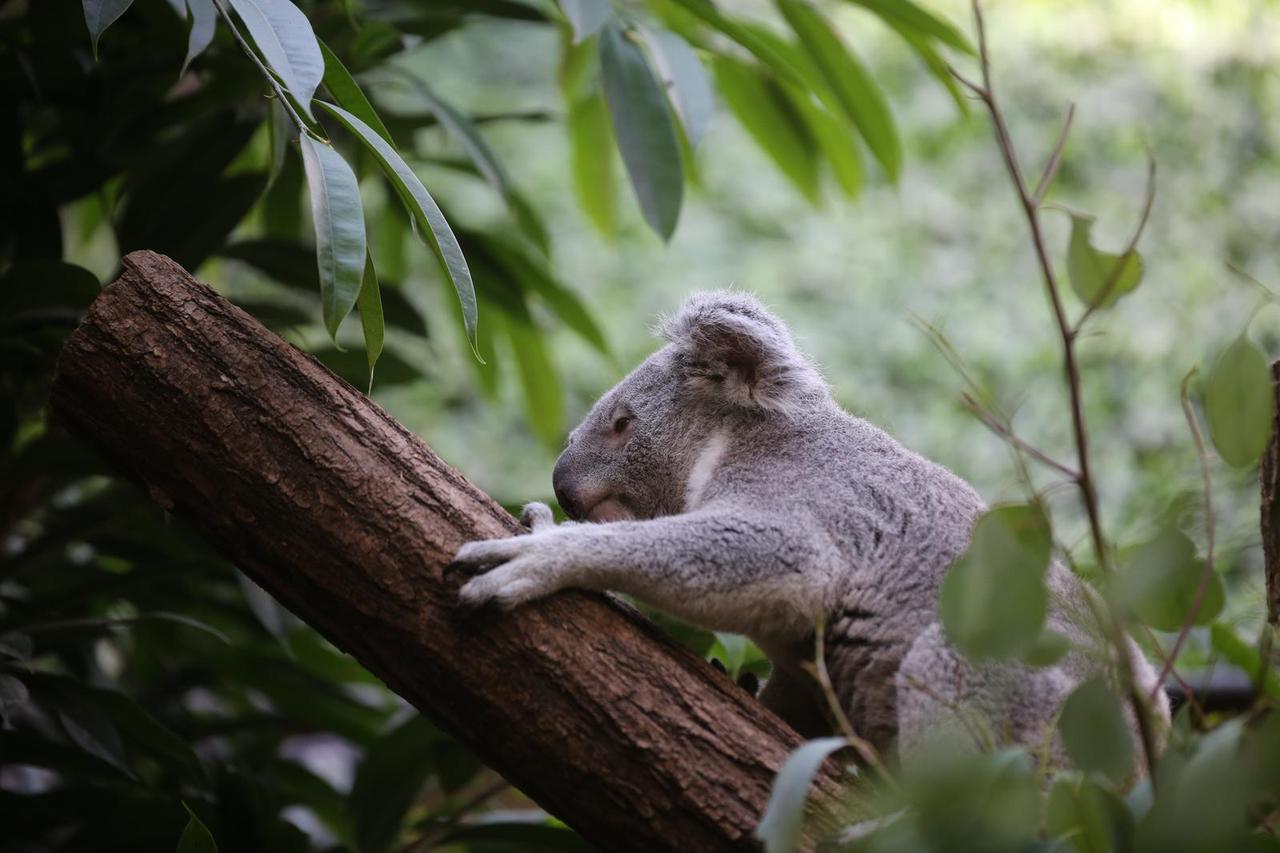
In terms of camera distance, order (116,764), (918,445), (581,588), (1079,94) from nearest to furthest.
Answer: (581,588) → (116,764) → (918,445) → (1079,94)

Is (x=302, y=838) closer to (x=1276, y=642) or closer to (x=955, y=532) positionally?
(x=955, y=532)

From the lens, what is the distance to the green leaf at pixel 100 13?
149cm

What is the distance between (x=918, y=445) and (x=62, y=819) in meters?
4.69

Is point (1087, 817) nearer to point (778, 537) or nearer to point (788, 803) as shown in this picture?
point (788, 803)

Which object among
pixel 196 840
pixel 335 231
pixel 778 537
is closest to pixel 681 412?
pixel 778 537

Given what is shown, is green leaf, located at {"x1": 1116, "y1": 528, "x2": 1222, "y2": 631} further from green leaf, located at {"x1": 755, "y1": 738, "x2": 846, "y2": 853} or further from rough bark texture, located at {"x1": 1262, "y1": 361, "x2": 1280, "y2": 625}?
rough bark texture, located at {"x1": 1262, "y1": 361, "x2": 1280, "y2": 625}

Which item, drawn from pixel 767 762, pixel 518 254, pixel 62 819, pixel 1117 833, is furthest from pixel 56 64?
pixel 1117 833

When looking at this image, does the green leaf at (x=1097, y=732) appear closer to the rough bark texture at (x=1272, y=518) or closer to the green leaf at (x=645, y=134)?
the rough bark texture at (x=1272, y=518)

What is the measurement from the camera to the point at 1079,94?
22.9ft

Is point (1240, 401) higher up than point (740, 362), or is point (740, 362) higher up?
point (1240, 401)

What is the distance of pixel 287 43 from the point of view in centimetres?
143

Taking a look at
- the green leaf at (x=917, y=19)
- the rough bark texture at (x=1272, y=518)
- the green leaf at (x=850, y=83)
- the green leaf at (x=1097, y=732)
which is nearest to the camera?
the green leaf at (x=1097, y=732)

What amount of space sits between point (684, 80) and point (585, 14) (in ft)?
1.25

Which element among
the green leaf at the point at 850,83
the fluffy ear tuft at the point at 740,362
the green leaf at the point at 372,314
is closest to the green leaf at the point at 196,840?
the green leaf at the point at 372,314
